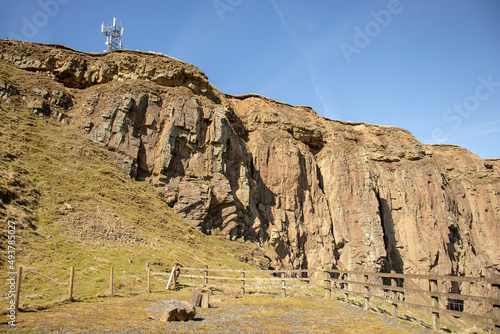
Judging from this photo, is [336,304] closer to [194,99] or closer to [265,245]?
[265,245]

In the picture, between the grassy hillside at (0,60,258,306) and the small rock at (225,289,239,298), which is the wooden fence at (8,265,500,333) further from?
the small rock at (225,289,239,298)

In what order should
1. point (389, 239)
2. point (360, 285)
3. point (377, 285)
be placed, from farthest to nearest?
1. point (389, 239)
2. point (360, 285)
3. point (377, 285)

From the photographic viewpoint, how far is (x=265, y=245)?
40500 mm

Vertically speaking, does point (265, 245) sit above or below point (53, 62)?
below

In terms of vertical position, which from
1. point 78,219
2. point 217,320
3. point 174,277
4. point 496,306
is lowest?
point 217,320

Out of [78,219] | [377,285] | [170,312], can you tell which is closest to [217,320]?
[170,312]

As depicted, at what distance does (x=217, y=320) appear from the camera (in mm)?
11703

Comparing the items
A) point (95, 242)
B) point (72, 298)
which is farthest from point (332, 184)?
point (72, 298)

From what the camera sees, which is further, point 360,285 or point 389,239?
point 389,239

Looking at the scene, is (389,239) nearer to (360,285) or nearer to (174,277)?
(360,285)

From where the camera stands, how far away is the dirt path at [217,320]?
9938 mm

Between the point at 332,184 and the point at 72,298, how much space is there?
Answer: 4355 centimetres

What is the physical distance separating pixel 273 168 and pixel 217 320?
125ft

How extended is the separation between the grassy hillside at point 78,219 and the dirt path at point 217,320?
250 centimetres
